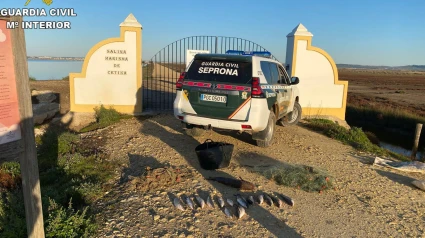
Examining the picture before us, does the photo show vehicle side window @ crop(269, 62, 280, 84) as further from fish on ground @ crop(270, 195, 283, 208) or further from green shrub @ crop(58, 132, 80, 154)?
green shrub @ crop(58, 132, 80, 154)

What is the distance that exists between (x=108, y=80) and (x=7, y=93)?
25.8 ft

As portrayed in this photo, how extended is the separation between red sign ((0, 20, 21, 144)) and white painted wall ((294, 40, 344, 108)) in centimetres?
1001

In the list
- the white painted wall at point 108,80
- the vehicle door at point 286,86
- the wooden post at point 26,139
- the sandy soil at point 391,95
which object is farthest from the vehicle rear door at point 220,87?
the sandy soil at point 391,95

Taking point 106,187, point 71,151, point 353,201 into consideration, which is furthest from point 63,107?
point 353,201

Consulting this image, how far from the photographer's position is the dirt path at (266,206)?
423cm

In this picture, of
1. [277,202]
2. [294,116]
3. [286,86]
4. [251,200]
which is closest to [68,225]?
[251,200]

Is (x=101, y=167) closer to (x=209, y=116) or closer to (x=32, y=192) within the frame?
(x=209, y=116)

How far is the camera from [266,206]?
4.85m

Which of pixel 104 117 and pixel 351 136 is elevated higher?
pixel 104 117

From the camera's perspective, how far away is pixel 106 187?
5355mm

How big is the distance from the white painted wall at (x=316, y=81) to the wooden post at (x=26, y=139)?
32.4ft

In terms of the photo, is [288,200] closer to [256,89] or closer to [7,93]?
[256,89]

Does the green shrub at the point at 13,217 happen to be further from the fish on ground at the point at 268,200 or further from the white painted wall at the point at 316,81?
the white painted wall at the point at 316,81

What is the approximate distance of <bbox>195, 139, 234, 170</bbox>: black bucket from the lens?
5.93 m
